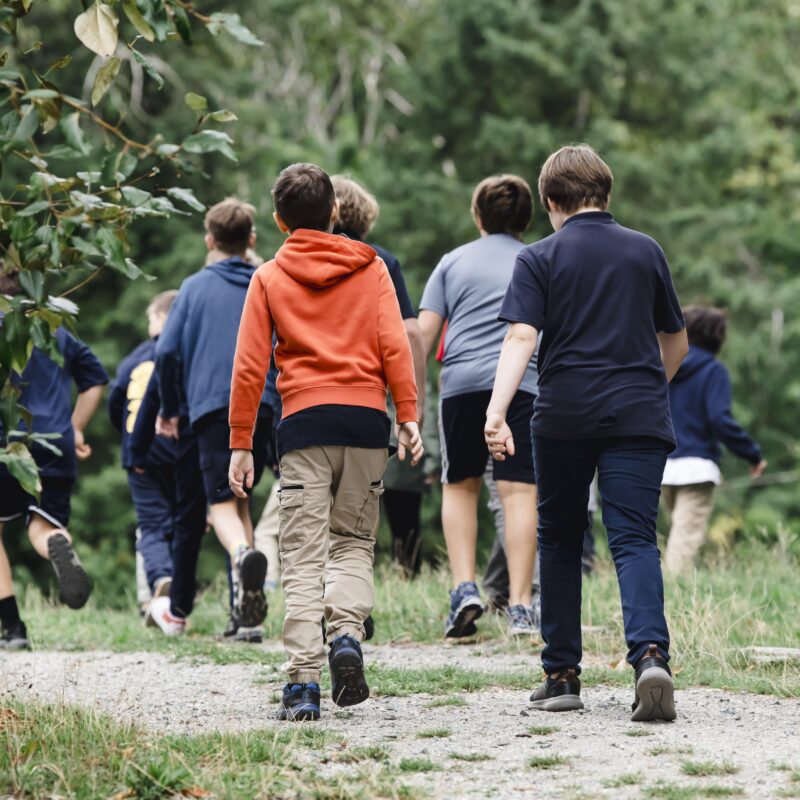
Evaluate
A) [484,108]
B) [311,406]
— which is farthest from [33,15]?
[311,406]

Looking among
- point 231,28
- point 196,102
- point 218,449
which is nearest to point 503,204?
point 218,449

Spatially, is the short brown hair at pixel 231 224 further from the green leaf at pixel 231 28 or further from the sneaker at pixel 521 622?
the green leaf at pixel 231 28

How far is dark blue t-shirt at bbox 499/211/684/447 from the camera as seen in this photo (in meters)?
4.59

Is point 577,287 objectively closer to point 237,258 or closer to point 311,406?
point 311,406

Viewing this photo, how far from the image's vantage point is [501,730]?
437cm

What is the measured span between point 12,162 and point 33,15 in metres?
2.10

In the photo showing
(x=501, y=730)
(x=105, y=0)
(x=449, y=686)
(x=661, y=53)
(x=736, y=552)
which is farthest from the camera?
(x=661, y=53)

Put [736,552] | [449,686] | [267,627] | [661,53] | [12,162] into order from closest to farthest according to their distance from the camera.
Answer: [449,686]
[267,627]
[736,552]
[12,162]
[661,53]

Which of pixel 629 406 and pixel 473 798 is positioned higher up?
pixel 629 406

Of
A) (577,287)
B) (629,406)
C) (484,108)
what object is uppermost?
(484,108)

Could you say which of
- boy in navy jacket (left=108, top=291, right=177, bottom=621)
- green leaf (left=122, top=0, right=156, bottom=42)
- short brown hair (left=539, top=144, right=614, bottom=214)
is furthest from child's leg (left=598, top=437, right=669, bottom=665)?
boy in navy jacket (left=108, top=291, right=177, bottom=621)

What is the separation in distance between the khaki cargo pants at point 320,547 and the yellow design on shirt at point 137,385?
3769mm

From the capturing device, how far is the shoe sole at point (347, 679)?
4.54 metres

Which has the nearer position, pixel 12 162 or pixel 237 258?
pixel 237 258
